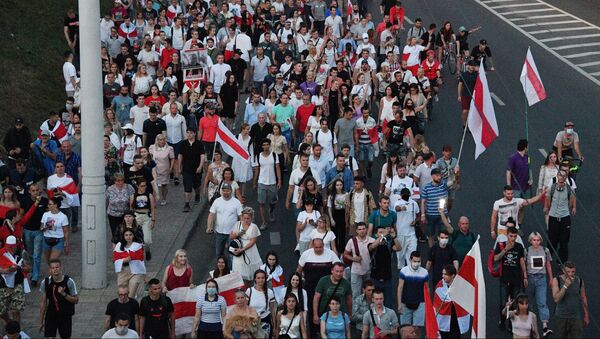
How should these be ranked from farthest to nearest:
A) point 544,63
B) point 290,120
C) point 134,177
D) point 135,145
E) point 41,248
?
point 544,63, point 290,120, point 135,145, point 134,177, point 41,248

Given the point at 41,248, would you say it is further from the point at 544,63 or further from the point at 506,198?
the point at 544,63

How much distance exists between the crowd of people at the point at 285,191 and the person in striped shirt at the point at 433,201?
0.08 ft

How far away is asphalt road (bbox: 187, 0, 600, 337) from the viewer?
80.0ft

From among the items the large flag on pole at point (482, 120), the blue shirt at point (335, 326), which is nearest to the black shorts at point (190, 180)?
the large flag on pole at point (482, 120)

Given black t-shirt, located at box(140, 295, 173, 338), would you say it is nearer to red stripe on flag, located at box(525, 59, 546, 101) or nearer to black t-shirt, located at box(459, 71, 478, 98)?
red stripe on flag, located at box(525, 59, 546, 101)

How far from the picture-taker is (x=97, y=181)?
22.7m

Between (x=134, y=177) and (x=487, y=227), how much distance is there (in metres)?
6.30

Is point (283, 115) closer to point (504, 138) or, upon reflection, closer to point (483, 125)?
point (504, 138)

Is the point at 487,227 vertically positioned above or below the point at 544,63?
below

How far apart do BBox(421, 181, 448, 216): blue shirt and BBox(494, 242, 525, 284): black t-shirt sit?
114 inches

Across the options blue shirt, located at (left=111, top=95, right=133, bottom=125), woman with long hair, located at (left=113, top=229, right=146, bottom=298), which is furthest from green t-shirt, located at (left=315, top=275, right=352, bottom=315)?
blue shirt, located at (left=111, top=95, right=133, bottom=125)

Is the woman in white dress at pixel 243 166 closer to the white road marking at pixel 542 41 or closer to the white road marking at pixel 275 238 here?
the white road marking at pixel 275 238

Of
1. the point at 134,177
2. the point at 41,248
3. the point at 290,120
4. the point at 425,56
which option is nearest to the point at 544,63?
the point at 425,56

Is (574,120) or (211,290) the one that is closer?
(211,290)
